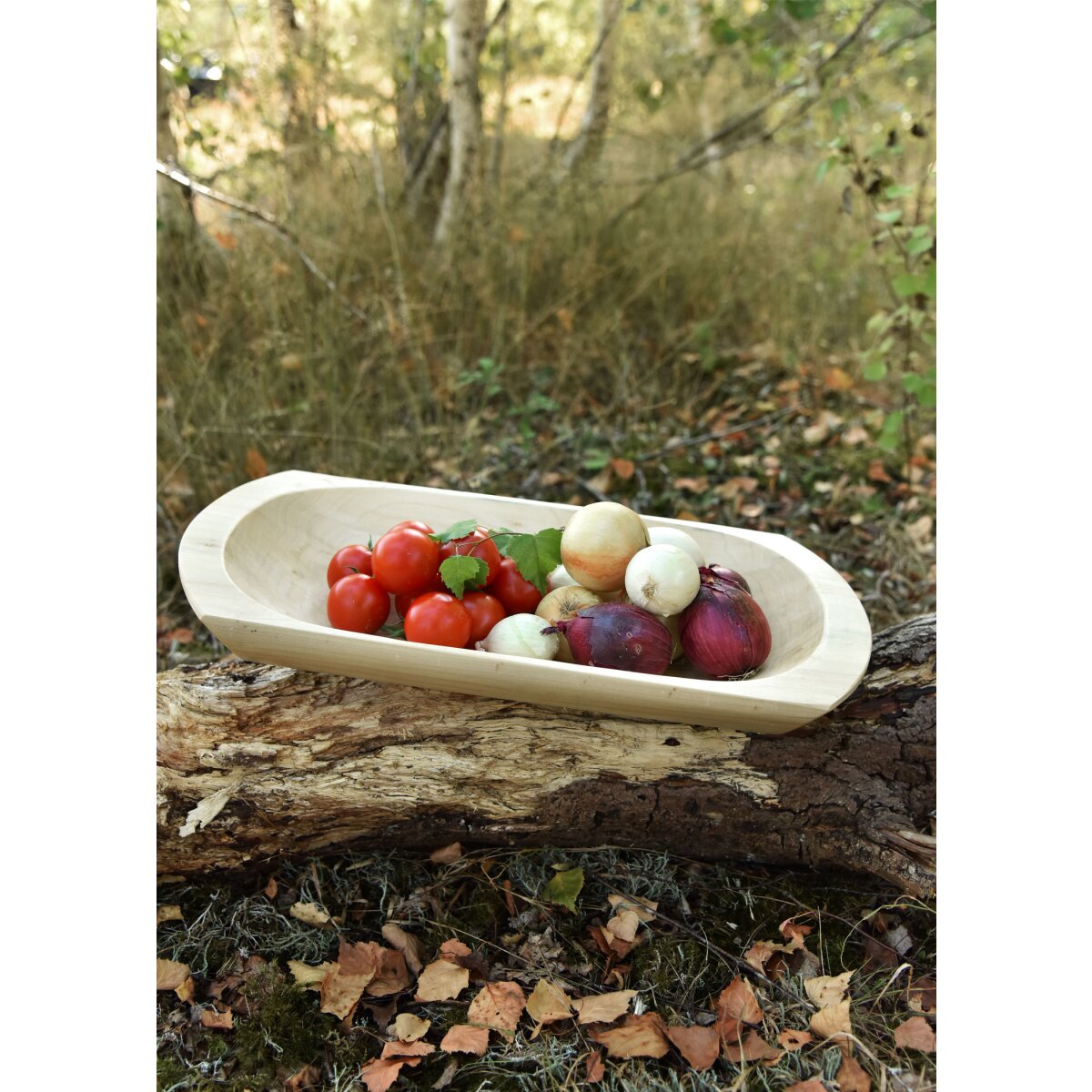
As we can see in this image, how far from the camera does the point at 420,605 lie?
5.65 feet

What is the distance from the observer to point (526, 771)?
68.2 inches

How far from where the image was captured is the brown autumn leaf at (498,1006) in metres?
1.54

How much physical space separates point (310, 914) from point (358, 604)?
554 millimetres

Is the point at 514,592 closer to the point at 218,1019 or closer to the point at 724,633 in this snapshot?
the point at 724,633

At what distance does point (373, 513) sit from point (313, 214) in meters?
2.40

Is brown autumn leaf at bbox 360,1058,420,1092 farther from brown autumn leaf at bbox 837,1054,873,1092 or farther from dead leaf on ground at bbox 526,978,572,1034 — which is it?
brown autumn leaf at bbox 837,1054,873,1092

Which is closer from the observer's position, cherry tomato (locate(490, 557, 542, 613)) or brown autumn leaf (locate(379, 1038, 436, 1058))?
brown autumn leaf (locate(379, 1038, 436, 1058))

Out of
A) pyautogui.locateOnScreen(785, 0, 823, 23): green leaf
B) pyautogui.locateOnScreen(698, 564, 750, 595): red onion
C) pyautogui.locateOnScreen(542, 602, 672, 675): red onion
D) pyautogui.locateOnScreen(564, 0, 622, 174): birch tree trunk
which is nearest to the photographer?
pyautogui.locateOnScreen(542, 602, 672, 675): red onion

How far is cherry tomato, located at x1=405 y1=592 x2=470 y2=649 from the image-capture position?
170 centimetres

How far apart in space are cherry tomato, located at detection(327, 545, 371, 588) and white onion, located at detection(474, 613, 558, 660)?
12.6 inches

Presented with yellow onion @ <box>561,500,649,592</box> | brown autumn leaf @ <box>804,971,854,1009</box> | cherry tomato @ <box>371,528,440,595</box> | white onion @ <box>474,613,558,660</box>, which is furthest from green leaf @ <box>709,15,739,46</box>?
brown autumn leaf @ <box>804,971,854,1009</box>

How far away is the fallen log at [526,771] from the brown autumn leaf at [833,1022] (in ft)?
0.83

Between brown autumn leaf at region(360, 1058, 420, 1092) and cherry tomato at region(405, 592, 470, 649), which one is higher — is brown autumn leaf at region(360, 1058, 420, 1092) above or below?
below

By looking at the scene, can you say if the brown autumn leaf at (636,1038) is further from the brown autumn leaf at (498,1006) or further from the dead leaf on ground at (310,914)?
the dead leaf on ground at (310,914)
